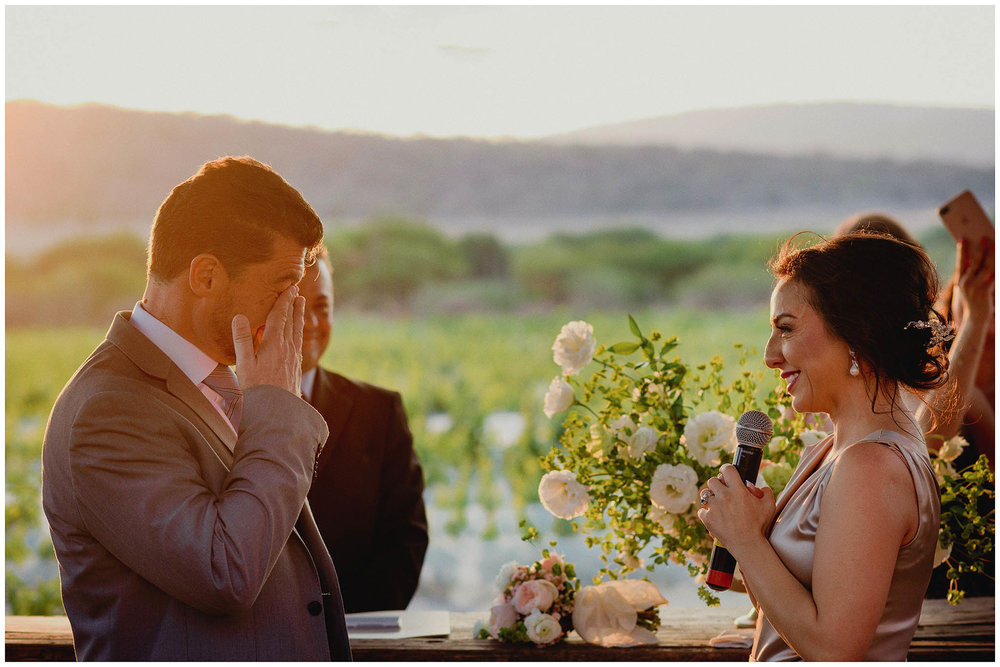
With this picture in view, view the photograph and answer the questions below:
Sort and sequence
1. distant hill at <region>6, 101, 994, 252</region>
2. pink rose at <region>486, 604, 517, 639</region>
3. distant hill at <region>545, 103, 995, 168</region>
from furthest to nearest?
distant hill at <region>545, 103, 995, 168</region>, distant hill at <region>6, 101, 994, 252</region>, pink rose at <region>486, 604, 517, 639</region>

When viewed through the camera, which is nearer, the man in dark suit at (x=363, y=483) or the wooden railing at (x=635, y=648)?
the wooden railing at (x=635, y=648)

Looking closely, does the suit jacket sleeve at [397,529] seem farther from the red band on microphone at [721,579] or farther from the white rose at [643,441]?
the red band on microphone at [721,579]

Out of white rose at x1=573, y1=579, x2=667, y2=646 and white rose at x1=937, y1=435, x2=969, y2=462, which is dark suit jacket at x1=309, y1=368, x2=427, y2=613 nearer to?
white rose at x1=573, y1=579, x2=667, y2=646

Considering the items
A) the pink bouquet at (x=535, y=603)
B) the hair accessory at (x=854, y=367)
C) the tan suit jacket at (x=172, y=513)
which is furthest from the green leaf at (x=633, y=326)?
the tan suit jacket at (x=172, y=513)

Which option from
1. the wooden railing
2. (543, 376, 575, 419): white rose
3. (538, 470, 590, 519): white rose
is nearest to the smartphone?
the wooden railing

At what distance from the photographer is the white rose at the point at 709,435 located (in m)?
2.20

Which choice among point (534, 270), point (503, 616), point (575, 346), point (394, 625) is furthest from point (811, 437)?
point (534, 270)

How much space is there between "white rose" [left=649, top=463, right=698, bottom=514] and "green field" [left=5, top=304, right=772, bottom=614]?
23.5 feet

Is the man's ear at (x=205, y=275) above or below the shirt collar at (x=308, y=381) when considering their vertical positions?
above

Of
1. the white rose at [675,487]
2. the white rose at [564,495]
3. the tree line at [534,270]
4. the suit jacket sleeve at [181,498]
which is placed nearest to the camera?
the suit jacket sleeve at [181,498]

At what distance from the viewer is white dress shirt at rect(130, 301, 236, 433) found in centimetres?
164

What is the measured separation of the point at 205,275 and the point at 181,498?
0.45 meters

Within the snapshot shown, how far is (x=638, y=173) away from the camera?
1055cm

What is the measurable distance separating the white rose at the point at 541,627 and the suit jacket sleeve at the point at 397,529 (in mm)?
599
